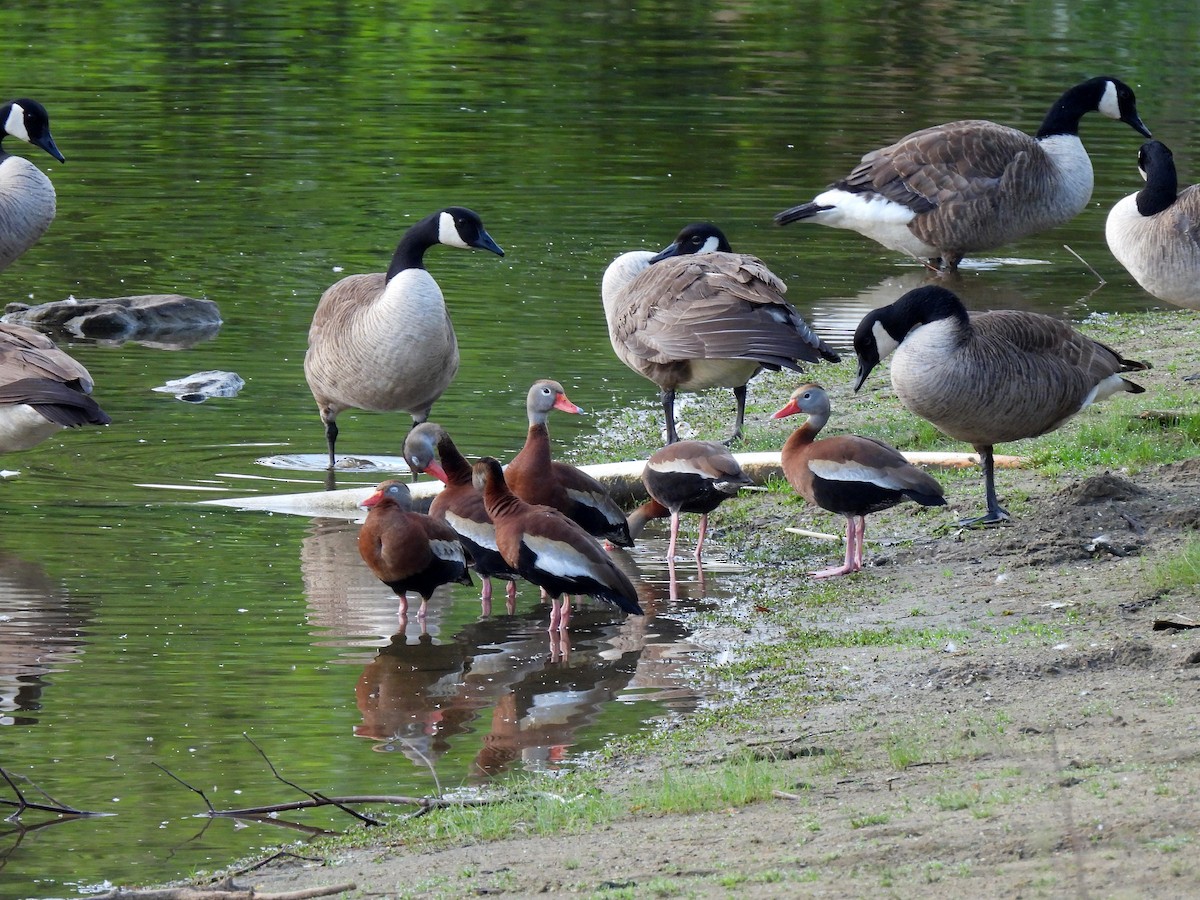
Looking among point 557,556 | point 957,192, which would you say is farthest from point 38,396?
point 957,192

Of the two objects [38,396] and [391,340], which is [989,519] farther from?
[38,396]

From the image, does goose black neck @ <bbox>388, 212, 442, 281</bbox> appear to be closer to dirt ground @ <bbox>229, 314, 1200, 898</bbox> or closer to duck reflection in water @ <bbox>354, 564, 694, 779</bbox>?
duck reflection in water @ <bbox>354, 564, 694, 779</bbox>

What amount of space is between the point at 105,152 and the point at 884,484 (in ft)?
55.9

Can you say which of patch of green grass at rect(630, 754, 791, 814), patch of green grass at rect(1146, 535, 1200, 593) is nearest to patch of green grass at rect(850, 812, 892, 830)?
patch of green grass at rect(630, 754, 791, 814)

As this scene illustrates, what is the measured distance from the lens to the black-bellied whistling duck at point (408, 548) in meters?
8.49

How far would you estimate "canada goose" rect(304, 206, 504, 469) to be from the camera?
11703 millimetres

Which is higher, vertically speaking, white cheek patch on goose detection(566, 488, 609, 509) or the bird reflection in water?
white cheek patch on goose detection(566, 488, 609, 509)

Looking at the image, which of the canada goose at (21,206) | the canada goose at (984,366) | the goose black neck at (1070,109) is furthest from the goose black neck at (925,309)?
the goose black neck at (1070,109)

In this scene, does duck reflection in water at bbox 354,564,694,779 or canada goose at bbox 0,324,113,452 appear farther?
canada goose at bbox 0,324,113,452

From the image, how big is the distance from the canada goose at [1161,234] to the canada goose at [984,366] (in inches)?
147

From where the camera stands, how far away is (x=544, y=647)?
27.6 feet

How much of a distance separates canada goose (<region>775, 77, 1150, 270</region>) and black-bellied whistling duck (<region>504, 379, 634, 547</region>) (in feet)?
29.3

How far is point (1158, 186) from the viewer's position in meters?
13.3

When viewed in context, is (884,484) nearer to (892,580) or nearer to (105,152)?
(892,580)
